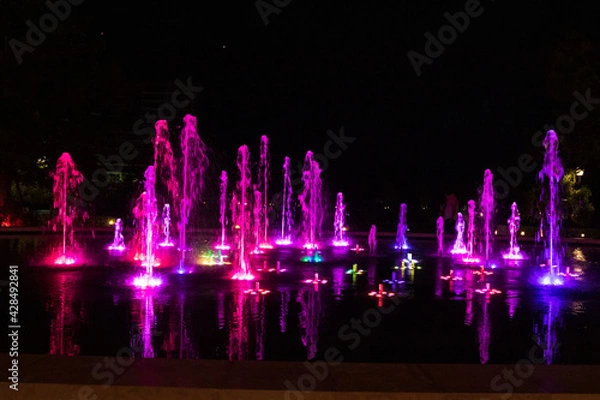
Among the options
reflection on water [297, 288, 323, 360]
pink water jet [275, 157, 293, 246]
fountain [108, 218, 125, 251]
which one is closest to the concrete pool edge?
reflection on water [297, 288, 323, 360]

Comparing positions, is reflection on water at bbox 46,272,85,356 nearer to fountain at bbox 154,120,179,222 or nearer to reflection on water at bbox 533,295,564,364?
reflection on water at bbox 533,295,564,364

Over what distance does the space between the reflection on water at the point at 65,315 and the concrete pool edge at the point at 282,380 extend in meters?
1.86

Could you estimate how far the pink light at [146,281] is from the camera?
14.2m

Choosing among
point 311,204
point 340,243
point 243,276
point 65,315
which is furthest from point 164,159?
point 65,315

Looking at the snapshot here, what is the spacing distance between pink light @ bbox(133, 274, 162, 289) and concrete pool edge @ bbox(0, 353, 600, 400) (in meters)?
7.48

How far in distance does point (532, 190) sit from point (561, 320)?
30.0 m

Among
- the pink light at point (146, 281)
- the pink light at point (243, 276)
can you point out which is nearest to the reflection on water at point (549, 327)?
the pink light at point (243, 276)

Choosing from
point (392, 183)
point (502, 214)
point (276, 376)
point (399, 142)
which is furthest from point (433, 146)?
point (276, 376)

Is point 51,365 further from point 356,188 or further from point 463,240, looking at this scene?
point 356,188

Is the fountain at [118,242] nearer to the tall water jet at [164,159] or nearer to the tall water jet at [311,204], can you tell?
the tall water jet at [164,159]

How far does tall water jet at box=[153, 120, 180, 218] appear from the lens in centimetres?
2144

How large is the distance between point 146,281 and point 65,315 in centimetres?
395

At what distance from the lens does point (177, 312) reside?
11000 millimetres

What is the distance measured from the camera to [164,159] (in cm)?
2452
